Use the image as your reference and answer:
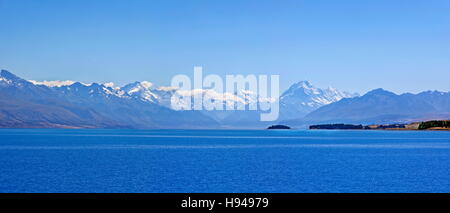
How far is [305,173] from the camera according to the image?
240 feet

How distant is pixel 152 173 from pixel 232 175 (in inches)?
372

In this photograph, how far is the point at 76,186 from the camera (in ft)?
192

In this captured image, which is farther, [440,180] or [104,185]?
[440,180]

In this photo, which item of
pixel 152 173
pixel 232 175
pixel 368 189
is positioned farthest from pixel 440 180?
pixel 152 173
